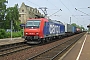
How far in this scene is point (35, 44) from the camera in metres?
24.5

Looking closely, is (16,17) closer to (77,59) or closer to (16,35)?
(16,35)

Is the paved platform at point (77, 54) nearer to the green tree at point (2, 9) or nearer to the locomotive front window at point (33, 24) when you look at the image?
the locomotive front window at point (33, 24)

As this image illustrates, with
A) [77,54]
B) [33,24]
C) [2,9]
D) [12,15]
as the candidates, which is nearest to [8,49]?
[33,24]

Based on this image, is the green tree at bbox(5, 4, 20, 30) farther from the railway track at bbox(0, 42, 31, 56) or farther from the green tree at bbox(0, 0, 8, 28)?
the railway track at bbox(0, 42, 31, 56)

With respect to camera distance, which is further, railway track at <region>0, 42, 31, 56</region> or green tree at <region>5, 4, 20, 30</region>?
green tree at <region>5, 4, 20, 30</region>

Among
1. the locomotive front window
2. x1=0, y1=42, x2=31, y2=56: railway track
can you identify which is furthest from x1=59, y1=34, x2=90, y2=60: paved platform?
the locomotive front window

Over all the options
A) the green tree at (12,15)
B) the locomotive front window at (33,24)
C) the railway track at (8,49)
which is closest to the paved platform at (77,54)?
the railway track at (8,49)

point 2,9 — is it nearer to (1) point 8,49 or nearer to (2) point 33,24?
(2) point 33,24

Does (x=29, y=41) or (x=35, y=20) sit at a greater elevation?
(x=35, y=20)

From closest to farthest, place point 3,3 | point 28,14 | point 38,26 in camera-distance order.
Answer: point 38,26 < point 3,3 < point 28,14

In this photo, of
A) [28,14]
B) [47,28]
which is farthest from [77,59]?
[28,14]

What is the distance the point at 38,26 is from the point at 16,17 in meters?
46.6

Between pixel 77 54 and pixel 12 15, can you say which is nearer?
pixel 77 54

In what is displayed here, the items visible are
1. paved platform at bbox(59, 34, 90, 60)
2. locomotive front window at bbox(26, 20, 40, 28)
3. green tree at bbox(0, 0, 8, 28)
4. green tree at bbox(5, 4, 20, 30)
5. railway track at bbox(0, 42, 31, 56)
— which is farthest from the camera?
green tree at bbox(5, 4, 20, 30)
